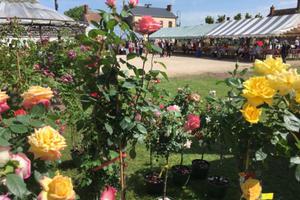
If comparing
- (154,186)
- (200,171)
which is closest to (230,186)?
(200,171)

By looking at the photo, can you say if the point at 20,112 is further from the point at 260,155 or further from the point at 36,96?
the point at 260,155

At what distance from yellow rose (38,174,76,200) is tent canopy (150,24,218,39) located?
30.6m

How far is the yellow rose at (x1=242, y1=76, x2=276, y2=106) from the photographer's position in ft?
5.74

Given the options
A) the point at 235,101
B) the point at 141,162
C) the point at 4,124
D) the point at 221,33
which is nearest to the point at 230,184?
the point at 141,162

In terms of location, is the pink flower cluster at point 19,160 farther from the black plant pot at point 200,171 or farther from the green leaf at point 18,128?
the black plant pot at point 200,171

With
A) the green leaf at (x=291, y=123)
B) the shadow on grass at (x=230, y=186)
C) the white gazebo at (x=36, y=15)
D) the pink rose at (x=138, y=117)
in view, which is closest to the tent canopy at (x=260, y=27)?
the white gazebo at (x=36, y=15)

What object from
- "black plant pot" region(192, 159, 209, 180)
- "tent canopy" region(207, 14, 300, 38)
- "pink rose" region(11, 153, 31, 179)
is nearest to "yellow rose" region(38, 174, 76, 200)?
"pink rose" region(11, 153, 31, 179)

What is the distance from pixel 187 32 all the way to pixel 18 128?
114 ft

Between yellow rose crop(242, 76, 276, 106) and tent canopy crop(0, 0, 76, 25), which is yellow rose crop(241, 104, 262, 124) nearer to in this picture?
yellow rose crop(242, 76, 276, 106)

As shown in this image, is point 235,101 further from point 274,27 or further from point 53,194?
point 274,27

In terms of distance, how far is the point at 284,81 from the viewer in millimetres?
1760

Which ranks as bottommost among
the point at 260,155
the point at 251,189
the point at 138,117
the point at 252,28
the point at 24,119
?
the point at 251,189

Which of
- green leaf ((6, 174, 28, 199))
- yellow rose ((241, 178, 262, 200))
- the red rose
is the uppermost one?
the red rose

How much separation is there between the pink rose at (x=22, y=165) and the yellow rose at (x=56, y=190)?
59mm
